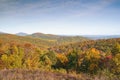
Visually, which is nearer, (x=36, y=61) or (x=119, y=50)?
(x=36, y=61)

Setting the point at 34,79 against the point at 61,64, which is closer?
the point at 34,79

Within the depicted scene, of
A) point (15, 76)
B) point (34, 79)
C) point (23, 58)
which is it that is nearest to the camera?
point (34, 79)

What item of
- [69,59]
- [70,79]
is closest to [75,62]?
[69,59]

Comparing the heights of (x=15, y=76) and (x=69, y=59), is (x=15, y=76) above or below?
above

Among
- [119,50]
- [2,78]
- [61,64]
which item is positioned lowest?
[61,64]

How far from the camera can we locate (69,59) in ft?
204

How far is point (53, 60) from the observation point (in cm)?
6406

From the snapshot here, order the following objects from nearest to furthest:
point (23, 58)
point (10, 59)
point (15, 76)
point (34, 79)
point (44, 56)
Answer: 1. point (34, 79)
2. point (15, 76)
3. point (10, 59)
4. point (23, 58)
5. point (44, 56)

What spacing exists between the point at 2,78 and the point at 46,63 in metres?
56.0

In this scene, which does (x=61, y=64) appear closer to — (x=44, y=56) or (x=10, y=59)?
(x=44, y=56)

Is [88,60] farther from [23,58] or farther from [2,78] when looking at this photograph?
[2,78]

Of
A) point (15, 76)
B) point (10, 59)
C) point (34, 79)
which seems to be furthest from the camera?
point (10, 59)

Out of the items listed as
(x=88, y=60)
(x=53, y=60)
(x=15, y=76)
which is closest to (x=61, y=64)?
(x=53, y=60)

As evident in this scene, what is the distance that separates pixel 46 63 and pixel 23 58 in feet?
23.3
